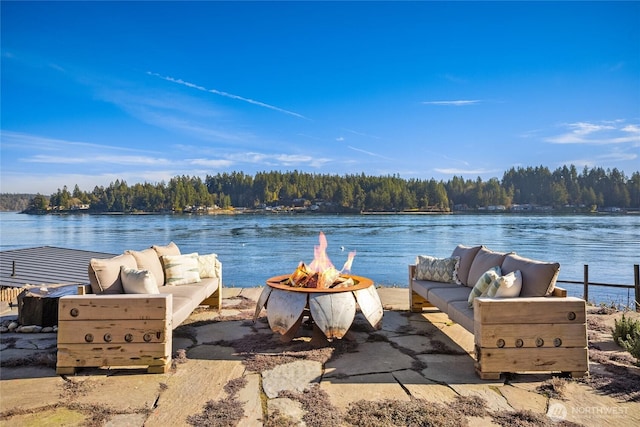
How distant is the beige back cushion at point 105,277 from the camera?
13.0 ft

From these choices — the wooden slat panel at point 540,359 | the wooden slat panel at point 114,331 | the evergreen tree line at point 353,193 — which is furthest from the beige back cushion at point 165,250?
the evergreen tree line at point 353,193

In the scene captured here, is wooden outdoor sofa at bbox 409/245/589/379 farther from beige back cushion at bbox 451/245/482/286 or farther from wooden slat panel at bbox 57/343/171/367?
wooden slat panel at bbox 57/343/171/367

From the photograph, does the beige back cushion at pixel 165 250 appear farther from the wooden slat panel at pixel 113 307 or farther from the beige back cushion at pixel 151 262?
the wooden slat panel at pixel 113 307

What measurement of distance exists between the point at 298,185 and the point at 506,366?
296 feet

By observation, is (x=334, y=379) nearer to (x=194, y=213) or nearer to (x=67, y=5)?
(x=67, y=5)

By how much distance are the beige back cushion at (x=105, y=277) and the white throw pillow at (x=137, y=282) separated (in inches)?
3.6

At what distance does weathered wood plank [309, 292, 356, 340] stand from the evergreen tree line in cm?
8158

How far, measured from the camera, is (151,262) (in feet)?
16.5

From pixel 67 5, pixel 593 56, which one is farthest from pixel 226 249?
pixel 593 56

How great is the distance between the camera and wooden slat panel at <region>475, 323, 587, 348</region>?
11.1ft

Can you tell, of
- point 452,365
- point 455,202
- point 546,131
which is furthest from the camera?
point 455,202

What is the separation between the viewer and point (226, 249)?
29.4 metres

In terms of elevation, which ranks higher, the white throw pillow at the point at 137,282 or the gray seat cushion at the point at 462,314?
the white throw pillow at the point at 137,282

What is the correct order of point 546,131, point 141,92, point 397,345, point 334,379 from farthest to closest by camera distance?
point 546,131
point 141,92
point 397,345
point 334,379
